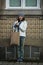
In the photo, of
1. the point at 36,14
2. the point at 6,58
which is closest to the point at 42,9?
the point at 36,14

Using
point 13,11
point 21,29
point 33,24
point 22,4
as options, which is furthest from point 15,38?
point 22,4

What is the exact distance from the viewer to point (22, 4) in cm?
1585

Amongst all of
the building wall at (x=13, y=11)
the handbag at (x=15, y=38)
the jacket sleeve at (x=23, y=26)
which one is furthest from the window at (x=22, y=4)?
the handbag at (x=15, y=38)

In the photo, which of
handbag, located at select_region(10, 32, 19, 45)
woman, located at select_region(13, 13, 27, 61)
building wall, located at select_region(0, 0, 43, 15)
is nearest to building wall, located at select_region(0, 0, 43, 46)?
building wall, located at select_region(0, 0, 43, 15)

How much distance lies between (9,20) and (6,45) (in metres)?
0.97

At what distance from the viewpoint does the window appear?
15797mm

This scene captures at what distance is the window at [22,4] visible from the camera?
51.8ft

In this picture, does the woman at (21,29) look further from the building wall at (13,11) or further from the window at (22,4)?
the window at (22,4)

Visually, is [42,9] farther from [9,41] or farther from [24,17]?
[9,41]

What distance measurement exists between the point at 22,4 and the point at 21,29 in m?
1.40

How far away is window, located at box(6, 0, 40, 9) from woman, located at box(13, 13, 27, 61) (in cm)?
87

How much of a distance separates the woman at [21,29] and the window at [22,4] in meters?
0.87

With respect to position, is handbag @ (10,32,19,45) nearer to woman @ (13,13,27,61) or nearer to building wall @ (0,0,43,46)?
woman @ (13,13,27,61)

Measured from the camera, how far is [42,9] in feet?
51.2
